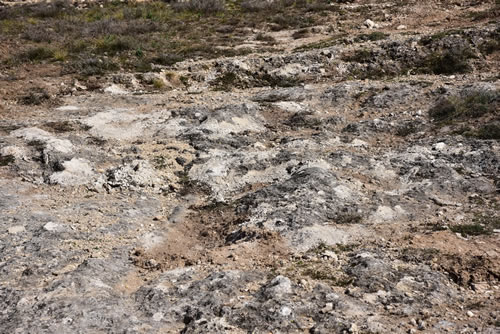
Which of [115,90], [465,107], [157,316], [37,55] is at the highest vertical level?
[37,55]

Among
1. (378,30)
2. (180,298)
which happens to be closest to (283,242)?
(180,298)

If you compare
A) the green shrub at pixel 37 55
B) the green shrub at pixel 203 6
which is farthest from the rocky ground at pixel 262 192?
the green shrub at pixel 203 6

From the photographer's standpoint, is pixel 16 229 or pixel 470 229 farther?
pixel 16 229

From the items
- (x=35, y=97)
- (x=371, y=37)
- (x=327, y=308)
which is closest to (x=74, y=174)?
(x=35, y=97)

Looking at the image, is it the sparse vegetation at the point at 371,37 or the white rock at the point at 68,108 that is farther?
the sparse vegetation at the point at 371,37

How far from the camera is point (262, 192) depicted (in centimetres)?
908

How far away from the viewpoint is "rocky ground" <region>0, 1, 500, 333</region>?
6.02m

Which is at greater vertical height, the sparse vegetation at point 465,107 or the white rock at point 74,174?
the sparse vegetation at point 465,107

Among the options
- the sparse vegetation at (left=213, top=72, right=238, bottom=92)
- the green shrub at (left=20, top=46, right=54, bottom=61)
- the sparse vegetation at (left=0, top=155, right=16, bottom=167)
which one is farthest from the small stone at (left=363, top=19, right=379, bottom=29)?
the sparse vegetation at (left=0, top=155, right=16, bottom=167)

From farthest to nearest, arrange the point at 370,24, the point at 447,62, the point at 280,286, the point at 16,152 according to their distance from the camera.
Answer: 1. the point at 370,24
2. the point at 447,62
3. the point at 16,152
4. the point at 280,286

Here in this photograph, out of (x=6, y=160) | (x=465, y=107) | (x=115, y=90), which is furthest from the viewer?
(x=115, y=90)

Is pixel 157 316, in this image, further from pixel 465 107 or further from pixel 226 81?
pixel 226 81

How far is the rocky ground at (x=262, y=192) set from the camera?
19.8 ft

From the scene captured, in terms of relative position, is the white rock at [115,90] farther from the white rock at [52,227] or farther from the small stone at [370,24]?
the small stone at [370,24]
